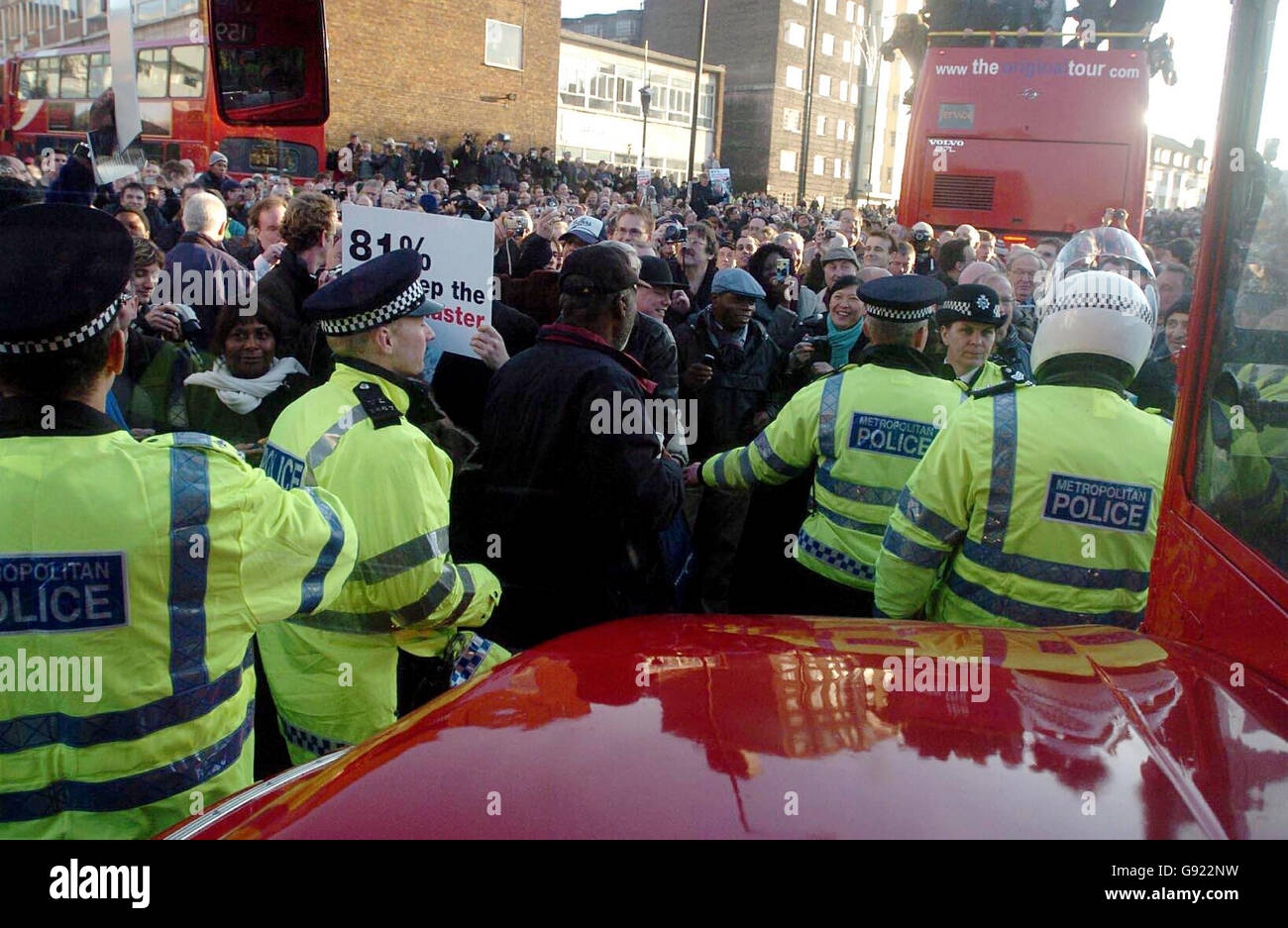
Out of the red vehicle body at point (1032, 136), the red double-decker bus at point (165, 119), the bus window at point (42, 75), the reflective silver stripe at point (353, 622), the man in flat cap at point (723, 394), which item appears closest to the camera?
the reflective silver stripe at point (353, 622)

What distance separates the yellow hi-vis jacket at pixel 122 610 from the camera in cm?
175

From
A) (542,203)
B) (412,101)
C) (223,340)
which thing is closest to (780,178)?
(412,101)

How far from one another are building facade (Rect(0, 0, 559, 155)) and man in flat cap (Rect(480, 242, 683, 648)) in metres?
27.2

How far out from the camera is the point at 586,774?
1.38 meters

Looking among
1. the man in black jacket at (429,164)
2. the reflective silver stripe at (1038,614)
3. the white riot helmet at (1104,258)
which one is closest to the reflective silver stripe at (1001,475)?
the reflective silver stripe at (1038,614)

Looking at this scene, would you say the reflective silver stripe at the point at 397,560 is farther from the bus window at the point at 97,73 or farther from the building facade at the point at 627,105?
the building facade at the point at 627,105

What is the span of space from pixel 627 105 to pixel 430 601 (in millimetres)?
44211

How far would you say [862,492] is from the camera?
3678 millimetres

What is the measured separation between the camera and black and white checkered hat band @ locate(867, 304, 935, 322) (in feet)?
12.3

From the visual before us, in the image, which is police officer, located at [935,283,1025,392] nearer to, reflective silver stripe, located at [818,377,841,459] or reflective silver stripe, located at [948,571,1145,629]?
reflective silver stripe, located at [818,377,841,459]

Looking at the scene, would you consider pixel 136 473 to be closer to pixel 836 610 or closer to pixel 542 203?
pixel 836 610

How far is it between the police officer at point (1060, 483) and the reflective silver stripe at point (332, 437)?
1.56m
